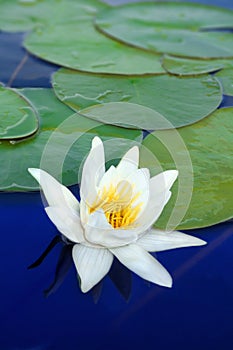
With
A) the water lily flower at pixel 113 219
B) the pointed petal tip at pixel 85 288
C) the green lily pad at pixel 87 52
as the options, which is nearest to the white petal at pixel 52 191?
the water lily flower at pixel 113 219

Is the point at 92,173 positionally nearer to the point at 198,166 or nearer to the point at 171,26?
the point at 198,166

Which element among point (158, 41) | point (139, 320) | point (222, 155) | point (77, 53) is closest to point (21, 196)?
point (139, 320)

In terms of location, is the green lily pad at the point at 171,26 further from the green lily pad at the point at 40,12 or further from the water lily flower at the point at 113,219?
the water lily flower at the point at 113,219

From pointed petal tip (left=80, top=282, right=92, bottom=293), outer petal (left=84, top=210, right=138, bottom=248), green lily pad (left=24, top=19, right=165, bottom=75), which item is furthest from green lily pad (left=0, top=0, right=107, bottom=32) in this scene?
pointed petal tip (left=80, top=282, right=92, bottom=293)

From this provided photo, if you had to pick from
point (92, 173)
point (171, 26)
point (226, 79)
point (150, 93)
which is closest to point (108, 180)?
Answer: point (92, 173)

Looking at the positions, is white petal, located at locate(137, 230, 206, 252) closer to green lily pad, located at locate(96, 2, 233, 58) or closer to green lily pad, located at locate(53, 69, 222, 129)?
green lily pad, located at locate(53, 69, 222, 129)

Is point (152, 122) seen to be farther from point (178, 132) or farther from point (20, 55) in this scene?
point (20, 55)

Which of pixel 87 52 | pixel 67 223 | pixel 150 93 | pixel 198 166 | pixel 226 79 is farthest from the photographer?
pixel 87 52
